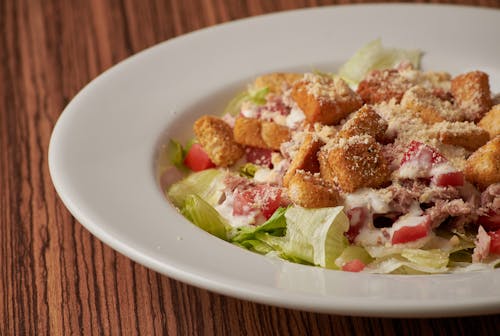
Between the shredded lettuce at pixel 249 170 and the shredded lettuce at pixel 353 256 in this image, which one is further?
the shredded lettuce at pixel 249 170

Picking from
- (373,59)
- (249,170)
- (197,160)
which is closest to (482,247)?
(249,170)

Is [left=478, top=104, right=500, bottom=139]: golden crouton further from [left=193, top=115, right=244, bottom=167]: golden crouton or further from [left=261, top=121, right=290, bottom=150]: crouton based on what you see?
[left=193, top=115, right=244, bottom=167]: golden crouton

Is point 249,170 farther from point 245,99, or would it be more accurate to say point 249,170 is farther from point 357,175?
point 357,175

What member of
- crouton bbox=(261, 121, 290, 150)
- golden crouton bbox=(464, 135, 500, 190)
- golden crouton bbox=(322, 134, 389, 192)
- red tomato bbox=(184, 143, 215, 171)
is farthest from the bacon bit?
red tomato bbox=(184, 143, 215, 171)

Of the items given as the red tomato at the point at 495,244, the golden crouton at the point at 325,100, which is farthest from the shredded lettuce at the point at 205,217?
the red tomato at the point at 495,244

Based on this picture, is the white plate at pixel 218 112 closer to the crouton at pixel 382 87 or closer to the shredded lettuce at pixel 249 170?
the shredded lettuce at pixel 249 170

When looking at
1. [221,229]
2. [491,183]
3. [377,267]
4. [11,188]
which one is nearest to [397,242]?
[377,267]

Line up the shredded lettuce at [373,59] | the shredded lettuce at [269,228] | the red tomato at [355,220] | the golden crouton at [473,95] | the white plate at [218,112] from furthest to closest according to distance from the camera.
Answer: the shredded lettuce at [373,59] < the golden crouton at [473,95] < the shredded lettuce at [269,228] < the red tomato at [355,220] < the white plate at [218,112]
